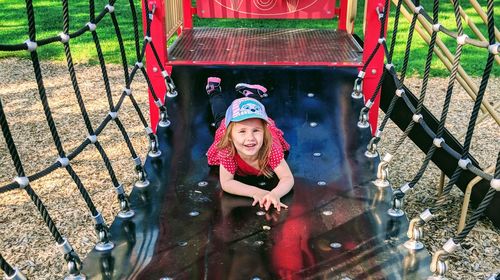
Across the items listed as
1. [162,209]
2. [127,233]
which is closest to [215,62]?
[162,209]

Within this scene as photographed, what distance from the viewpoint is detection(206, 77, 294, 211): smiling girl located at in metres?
2.29

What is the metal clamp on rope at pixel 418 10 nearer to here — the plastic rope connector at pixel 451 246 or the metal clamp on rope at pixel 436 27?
the metal clamp on rope at pixel 436 27

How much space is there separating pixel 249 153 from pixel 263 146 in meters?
0.09

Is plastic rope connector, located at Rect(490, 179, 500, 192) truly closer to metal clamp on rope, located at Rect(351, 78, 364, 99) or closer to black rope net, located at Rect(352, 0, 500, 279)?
black rope net, located at Rect(352, 0, 500, 279)

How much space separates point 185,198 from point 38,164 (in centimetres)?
215

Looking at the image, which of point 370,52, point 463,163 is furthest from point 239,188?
point 370,52

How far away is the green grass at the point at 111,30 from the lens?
6395mm

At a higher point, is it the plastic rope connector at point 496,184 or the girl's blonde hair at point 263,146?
the plastic rope connector at point 496,184

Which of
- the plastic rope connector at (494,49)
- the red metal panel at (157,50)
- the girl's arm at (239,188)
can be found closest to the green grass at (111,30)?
the red metal panel at (157,50)

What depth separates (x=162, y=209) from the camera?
219 cm

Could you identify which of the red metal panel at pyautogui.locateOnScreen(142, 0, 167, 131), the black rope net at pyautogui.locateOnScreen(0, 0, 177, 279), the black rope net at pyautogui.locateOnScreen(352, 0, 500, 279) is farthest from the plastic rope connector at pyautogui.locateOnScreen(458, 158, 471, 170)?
the red metal panel at pyautogui.locateOnScreen(142, 0, 167, 131)

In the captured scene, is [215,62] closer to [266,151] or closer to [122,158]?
[266,151]

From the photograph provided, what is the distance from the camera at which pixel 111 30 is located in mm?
7637

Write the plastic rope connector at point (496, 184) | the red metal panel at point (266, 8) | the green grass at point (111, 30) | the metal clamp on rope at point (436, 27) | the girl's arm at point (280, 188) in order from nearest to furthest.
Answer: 1. the plastic rope connector at point (496, 184)
2. the metal clamp on rope at point (436, 27)
3. the girl's arm at point (280, 188)
4. the red metal panel at point (266, 8)
5. the green grass at point (111, 30)
